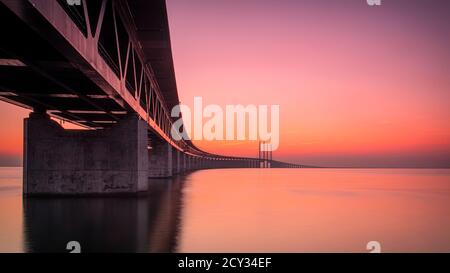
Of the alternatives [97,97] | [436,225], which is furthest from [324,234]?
[97,97]

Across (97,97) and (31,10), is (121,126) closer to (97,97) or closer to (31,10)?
(97,97)

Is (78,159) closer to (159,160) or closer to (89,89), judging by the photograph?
(89,89)

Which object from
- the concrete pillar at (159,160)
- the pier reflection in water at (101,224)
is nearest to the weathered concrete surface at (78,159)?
the pier reflection in water at (101,224)

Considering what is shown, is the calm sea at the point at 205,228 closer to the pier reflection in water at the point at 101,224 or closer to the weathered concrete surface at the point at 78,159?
the pier reflection in water at the point at 101,224

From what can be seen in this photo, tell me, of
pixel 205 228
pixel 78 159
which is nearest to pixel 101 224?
pixel 205 228

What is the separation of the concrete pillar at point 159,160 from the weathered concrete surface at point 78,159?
3343 centimetres

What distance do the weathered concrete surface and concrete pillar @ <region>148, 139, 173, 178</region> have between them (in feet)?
110

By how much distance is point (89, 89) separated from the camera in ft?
74.1

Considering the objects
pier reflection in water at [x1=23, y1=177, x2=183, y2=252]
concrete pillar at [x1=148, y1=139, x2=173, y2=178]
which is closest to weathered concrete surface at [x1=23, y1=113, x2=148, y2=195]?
pier reflection in water at [x1=23, y1=177, x2=183, y2=252]

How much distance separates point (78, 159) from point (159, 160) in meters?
35.1

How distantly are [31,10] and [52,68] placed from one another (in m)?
7.28

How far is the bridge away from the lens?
16.5 meters

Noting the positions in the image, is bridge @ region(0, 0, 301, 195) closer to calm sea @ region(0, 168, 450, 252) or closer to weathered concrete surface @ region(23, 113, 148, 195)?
weathered concrete surface @ region(23, 113, 148, 195)

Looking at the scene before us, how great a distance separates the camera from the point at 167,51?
29500 millimetres
